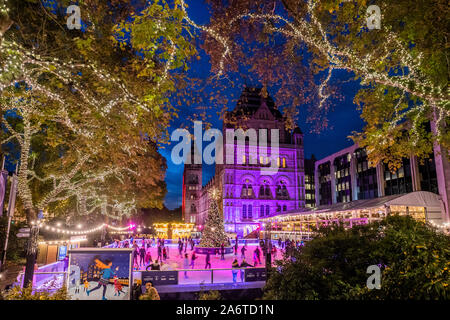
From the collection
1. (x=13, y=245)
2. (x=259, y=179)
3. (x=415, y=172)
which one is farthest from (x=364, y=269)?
(x=259, y=179)

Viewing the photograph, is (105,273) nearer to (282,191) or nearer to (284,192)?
(282,191)

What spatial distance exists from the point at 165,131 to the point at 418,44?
8.53 metres

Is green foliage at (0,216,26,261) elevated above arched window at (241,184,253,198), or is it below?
below

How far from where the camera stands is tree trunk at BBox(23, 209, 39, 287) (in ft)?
31.8

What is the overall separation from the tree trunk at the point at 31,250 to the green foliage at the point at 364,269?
30.6 feet

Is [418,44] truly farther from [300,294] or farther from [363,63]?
[300,294]

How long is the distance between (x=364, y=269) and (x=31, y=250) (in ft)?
36.9

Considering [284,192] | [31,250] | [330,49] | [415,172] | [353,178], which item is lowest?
[31,250]

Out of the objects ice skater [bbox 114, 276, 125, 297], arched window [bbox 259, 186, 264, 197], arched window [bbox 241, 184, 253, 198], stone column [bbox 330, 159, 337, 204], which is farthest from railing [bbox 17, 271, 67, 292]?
arched window [bbox 259, 186, 264, 197]

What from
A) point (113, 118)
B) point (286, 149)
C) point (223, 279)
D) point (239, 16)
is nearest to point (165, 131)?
point (113, 118)

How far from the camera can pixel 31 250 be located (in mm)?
10312

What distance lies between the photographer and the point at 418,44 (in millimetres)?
8758

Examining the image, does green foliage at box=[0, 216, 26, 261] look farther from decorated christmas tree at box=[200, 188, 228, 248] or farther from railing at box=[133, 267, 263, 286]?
decorated christmas tree at box=[200, 188, 228, 248]

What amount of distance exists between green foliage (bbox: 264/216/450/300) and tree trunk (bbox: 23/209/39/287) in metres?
9.33
